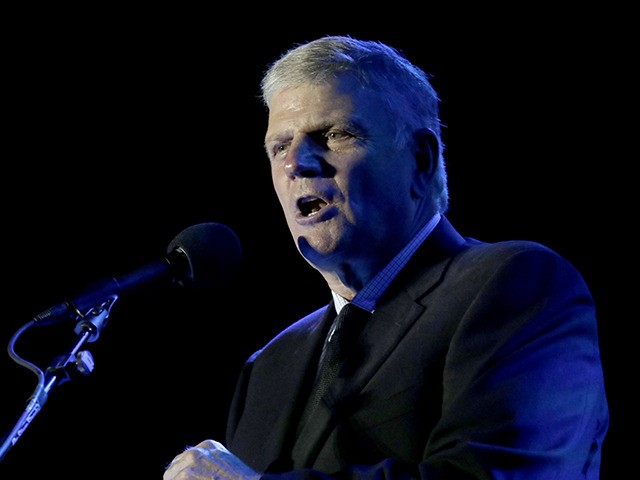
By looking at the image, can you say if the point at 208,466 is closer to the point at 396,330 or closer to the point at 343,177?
the point at 396,330

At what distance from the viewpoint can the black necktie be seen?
88.3 inches

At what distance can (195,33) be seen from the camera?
4211 mm

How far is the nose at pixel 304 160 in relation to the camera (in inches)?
94.3

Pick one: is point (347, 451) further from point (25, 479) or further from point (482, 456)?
point (25, 479)

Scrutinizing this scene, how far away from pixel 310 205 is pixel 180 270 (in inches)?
18.7

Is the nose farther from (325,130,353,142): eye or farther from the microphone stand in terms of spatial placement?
the microphone stand

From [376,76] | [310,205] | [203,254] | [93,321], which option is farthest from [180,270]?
[376,76]

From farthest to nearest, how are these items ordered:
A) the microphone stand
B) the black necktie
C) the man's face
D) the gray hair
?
the gray hair
the man's face
the black necktie
the microphone stand

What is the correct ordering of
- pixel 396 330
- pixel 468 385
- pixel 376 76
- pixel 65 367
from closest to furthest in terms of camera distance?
pixel 468 385, pixel 65 367, pixel 396 330, pixel 376 76

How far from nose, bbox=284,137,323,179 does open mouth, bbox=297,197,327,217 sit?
8 centimetres

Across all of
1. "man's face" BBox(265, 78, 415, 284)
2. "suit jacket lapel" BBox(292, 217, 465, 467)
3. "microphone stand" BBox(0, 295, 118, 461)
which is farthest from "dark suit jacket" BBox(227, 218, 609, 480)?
"microphone stand" BBox(0, 295, 118, 461)

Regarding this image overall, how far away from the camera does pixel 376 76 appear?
2.52 metres

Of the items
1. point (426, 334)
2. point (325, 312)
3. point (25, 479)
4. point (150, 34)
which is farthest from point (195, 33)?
point (426, 334)

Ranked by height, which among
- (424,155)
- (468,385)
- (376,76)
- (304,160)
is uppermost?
(376,76)
